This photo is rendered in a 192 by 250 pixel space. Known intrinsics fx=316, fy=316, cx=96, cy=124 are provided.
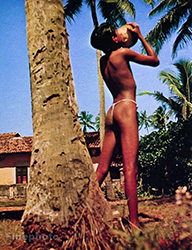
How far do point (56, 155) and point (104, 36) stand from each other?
1440 mm

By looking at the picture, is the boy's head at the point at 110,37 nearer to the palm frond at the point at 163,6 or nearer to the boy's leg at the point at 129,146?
the boy's leg at the point at 129,146

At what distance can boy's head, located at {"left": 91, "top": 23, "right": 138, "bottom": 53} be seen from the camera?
3.17 m

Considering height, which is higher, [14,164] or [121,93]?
[14,164]

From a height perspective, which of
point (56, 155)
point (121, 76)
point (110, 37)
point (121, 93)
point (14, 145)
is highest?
point (14, 145)

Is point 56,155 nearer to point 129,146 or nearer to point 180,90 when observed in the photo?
point 129,146

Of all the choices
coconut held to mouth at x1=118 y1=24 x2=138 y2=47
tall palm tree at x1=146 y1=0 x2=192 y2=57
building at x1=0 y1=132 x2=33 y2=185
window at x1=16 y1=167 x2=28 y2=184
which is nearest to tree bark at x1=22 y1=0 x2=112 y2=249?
coconut held to mouth at x1=118 y1=24 x2=138 y2=47

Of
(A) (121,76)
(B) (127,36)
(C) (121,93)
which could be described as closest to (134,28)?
(B) (127,36)

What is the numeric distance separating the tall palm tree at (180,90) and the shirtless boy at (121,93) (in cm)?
1732

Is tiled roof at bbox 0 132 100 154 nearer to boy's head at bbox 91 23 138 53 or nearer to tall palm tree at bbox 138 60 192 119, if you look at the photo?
tall palm tree at bbox 138 60 192 119

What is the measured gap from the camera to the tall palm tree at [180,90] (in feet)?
66.1

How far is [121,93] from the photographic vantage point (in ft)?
10.2

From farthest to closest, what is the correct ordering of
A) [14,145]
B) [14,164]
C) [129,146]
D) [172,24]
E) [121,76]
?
[14,145], [14,164], [172,24], [121,76], [129,146]

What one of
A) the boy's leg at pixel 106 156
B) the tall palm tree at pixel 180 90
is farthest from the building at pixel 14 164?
the boy's leg at pixel 106 156

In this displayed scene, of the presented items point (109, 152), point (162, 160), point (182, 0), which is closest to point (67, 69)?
point (109, 152)
